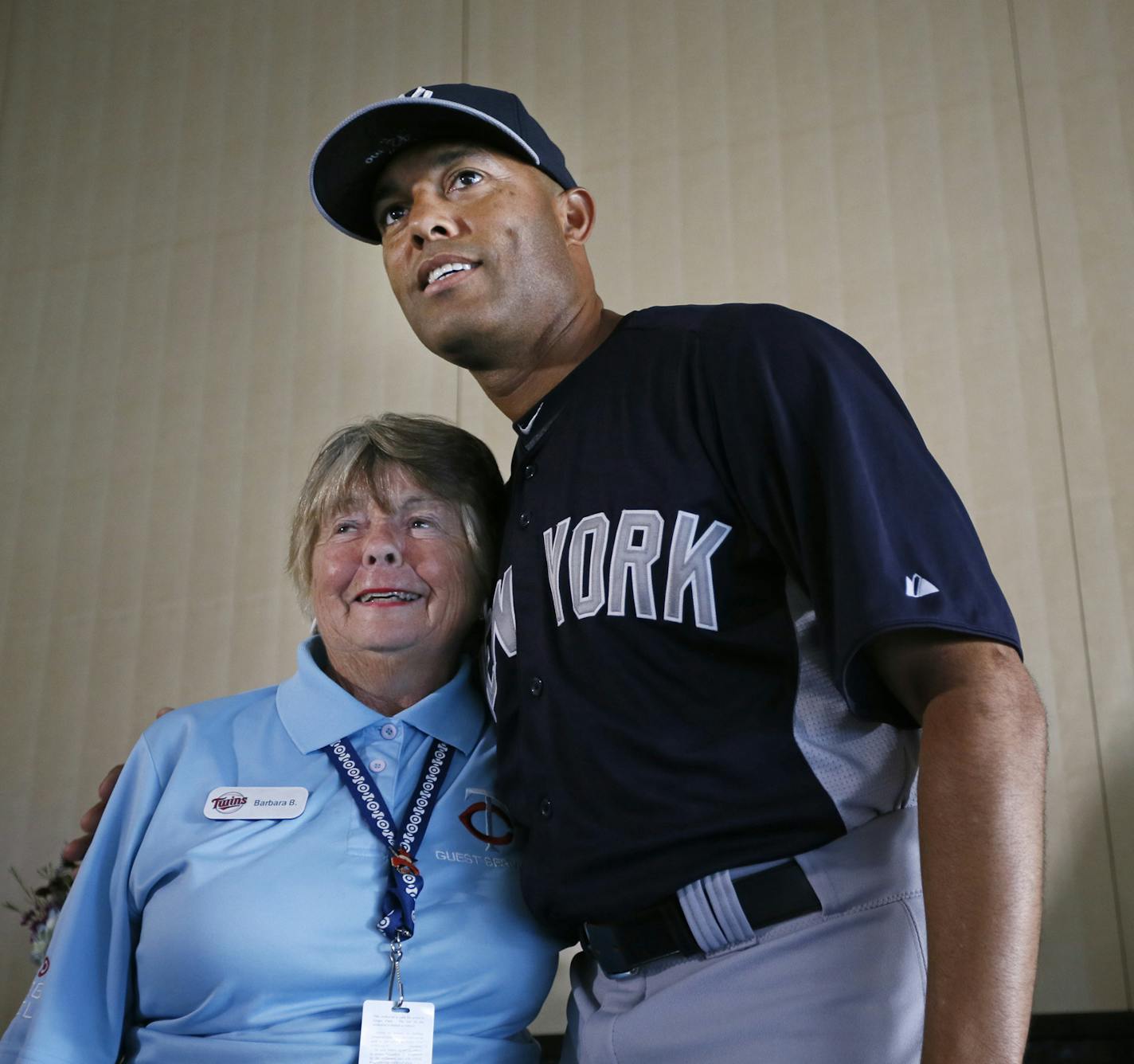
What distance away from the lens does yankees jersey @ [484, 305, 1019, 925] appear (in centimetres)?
109

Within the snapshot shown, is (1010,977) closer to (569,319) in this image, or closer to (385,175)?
(569,319)

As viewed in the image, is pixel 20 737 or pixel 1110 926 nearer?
pixel 1110 926

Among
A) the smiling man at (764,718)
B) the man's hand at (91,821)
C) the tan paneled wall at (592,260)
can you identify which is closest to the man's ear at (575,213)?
the smiling man at (764,718)

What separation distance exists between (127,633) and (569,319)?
236cm

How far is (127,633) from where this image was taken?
3586 mm

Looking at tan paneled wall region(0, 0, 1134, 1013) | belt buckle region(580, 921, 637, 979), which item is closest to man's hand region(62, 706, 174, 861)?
belt buckle region(580, 921, 637, 979)

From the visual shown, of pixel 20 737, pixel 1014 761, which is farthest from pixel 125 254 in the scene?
pixel 1014 761

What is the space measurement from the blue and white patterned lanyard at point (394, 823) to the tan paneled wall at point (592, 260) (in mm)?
1404

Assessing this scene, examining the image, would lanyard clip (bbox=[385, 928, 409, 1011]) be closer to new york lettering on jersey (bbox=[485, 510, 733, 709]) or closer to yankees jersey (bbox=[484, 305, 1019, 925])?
yankees jersey (bbox=[484, 305, 1019, 925])

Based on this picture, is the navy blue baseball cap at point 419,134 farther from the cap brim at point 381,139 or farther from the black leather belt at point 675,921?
the black leather belt at point 675,921

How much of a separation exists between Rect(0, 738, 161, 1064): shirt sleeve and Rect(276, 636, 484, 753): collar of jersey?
0.67ft

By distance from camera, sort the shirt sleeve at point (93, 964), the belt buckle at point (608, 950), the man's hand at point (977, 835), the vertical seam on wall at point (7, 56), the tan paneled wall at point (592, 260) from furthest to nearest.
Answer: the vertical seam on wall at point (7, 56) → the tan paneled wall at point (592, 260) → the shirt sleeve at point (93, 964) → the belt buckle at point (608, 950) → the man's hand at point (977, 835)

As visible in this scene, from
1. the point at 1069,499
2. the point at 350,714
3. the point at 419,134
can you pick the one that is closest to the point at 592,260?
the point at 1069,499

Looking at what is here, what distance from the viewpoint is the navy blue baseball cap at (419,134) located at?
63.2 inches
